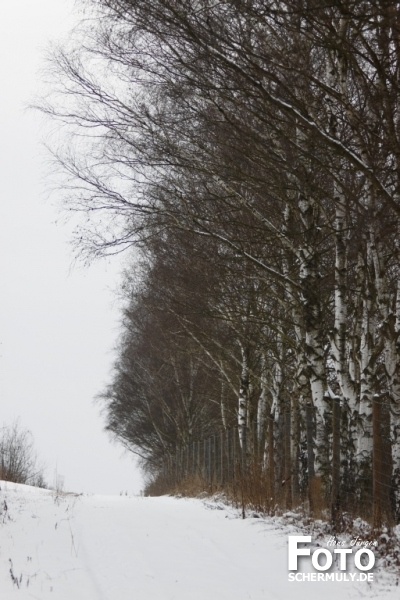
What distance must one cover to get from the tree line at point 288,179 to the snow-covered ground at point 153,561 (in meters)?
1.34

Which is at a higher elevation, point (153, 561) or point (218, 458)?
point (218, 458)

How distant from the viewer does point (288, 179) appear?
1319cm

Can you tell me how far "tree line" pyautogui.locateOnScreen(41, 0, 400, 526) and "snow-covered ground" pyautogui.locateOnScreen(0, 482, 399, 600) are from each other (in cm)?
134

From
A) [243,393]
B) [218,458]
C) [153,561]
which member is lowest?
[153,561]

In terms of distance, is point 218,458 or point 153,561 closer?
point 153,561

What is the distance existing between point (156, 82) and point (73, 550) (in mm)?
6261

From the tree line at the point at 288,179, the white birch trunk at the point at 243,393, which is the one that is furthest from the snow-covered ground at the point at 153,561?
the white birch trunk at the point at 243,393

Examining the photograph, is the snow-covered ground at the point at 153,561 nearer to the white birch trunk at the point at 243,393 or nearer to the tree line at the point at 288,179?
the tree line at the point at 288,179

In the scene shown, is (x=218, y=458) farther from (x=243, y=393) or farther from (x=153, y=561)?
(x=153, y=561)

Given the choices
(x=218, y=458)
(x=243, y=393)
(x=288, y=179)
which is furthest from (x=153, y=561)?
(x=218, y=458)

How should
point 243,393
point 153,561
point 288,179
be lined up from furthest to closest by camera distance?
point 243,393 → point 288,179 → point 153,561

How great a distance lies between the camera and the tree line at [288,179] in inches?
355

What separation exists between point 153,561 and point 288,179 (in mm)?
6154

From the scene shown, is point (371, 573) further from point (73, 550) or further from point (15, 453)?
point (15, 453)
